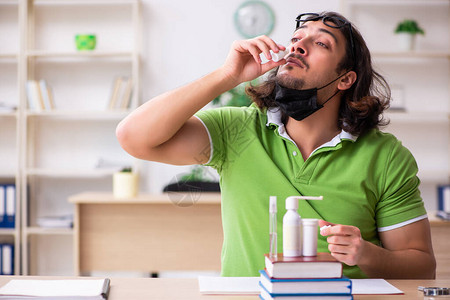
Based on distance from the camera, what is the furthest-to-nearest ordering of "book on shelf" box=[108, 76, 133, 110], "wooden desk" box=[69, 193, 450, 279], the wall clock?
1. the wall clock
2. "book on shelf" box=[108, 76, 133, 110]
3. "wooden desk" box=[69, 193, 450, 279]

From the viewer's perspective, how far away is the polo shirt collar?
5.11 feet

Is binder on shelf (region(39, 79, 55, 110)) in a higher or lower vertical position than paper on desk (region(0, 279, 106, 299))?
higher

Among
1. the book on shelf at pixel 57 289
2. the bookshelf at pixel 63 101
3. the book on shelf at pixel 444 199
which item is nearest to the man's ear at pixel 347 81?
the book on shelf at pixel 57 289

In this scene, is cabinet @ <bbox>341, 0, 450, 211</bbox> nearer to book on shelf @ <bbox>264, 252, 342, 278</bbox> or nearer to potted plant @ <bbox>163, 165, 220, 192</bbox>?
potted plant @ <bbox>163, 165, 220, 192</bbox>

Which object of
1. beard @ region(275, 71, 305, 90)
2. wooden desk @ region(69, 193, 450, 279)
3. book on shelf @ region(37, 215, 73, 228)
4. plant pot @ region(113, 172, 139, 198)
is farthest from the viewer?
book on shelf @ region(37, 215, 73, 228)

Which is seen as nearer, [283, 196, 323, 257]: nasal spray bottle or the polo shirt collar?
[283, 196, 323, 257]: nasal spray bottle

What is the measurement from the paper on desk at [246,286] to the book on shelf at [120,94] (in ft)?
9.71

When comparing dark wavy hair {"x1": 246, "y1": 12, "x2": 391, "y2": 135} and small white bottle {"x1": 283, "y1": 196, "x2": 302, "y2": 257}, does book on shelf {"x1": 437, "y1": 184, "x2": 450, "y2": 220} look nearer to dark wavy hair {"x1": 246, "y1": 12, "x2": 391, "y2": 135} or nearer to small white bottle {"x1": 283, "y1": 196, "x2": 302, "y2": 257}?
dark wavy hair {"x1": 246, "y1": 12, "x2": 391, "y2": 135}

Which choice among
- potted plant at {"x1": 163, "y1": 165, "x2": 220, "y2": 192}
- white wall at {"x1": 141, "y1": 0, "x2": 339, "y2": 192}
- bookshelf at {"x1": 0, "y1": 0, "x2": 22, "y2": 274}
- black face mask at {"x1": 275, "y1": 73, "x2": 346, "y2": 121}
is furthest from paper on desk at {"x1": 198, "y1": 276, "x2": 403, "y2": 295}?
bookshelf at {"x1": 0, "y1": 0, "x2": 22, "y2": 274}

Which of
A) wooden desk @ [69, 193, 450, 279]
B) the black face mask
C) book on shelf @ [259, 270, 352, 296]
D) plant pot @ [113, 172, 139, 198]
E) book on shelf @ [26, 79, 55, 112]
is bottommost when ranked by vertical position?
wooden desk @ [69, 193, 450, 279]

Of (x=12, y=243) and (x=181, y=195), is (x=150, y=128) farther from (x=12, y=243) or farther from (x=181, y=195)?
(x=12, y=243)

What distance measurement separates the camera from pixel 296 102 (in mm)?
1565

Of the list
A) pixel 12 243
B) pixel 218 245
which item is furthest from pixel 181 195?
pixel 12 243

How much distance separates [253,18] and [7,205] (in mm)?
2329
